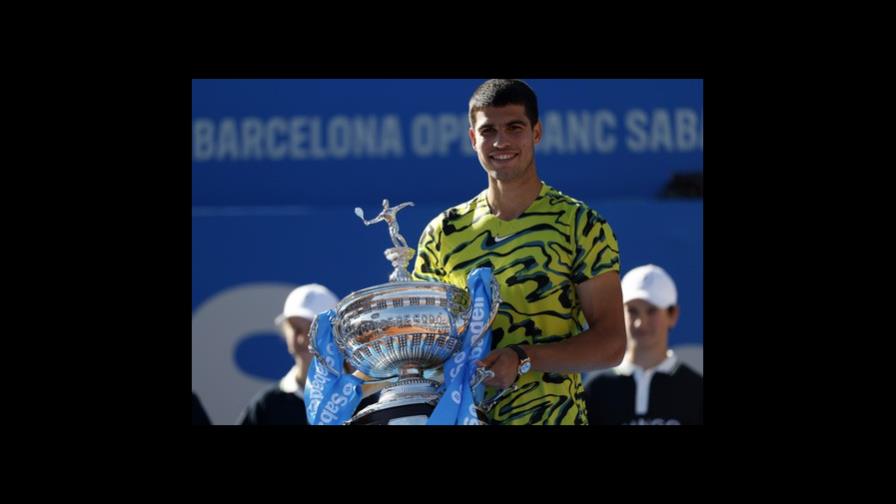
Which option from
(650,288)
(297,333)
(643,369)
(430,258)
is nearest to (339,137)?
(297,333)

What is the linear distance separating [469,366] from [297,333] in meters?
2.51

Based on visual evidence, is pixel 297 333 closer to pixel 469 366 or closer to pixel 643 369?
pixel 643 369

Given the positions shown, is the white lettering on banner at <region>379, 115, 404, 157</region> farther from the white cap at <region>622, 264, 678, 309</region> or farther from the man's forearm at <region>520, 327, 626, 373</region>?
the man's forearm at <region>520, 327, 626, 373</region>

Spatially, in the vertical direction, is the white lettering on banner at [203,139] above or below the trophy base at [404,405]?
above

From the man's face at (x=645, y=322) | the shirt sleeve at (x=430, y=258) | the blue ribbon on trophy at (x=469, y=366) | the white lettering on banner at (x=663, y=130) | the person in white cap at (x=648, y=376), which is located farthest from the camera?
the white lettering on banner at (x=663, y=130)

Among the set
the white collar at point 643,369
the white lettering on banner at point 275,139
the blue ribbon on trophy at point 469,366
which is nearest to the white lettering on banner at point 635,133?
the white collar at point 643,369

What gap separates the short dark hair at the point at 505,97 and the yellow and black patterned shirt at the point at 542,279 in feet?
0.74

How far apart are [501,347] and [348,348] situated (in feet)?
1.10

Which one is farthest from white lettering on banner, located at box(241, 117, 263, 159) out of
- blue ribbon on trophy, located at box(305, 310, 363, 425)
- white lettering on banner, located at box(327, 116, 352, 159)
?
blue ribbon on trophy, located at box(305, 310, 363, 425)

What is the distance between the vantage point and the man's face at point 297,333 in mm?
4570

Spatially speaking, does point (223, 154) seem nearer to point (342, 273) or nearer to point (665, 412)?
point (342, 273)

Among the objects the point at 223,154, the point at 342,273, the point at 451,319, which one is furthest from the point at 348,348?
the point at 223,154

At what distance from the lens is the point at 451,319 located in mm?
2242

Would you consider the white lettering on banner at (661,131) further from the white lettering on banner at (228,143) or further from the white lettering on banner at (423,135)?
the white lettering on banner at (228,143)
